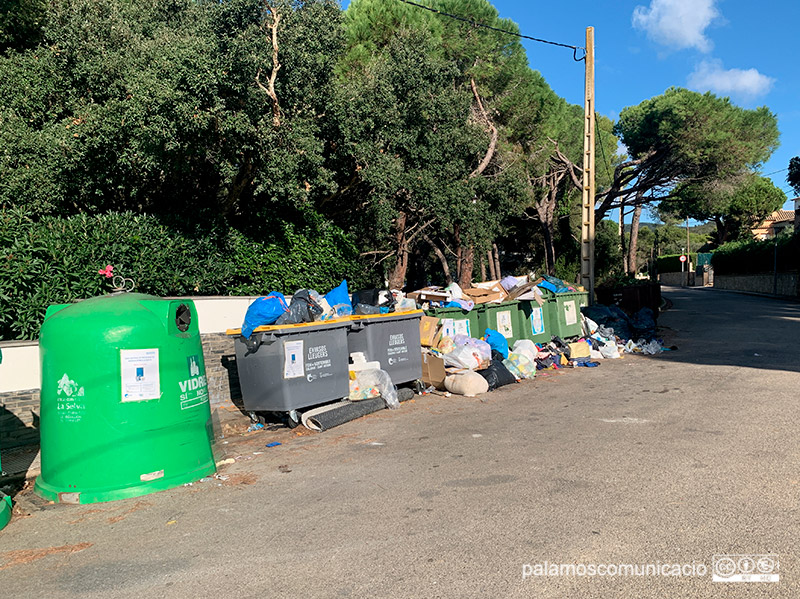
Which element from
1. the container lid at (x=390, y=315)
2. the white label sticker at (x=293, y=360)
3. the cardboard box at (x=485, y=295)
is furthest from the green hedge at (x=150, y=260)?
the container lid at (x=390, y=315)

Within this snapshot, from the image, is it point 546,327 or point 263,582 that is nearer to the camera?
point 263,582

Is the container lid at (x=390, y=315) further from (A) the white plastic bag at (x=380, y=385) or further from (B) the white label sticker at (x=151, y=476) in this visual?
(B) the white label sticker at (x=151, y=476)

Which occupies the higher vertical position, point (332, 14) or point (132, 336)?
point (332, 14)

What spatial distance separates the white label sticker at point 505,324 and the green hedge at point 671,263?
63497 mm

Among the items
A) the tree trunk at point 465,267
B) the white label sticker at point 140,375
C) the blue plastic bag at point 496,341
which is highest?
the tree trunk at point 465,267

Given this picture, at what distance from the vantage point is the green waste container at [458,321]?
33.3 feet

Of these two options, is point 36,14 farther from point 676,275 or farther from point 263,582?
point 676,275

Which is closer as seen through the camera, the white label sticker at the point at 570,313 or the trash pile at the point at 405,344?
the trash pile at the point at 405,344

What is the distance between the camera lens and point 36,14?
11.4m

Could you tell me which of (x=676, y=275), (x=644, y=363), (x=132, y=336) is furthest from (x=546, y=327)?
(x=676, y=275)

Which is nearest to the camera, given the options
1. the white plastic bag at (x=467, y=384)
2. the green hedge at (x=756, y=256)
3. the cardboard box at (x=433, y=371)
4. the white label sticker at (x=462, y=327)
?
the white plastic bag at (x=467, y=384)

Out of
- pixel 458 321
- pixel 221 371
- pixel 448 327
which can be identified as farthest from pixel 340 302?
pixel 458 321

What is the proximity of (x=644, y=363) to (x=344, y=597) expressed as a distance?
9613mm

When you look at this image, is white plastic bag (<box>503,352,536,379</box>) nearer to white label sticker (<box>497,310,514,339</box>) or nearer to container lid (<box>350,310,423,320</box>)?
white label sticker (<box>497,310,514,339</box>)
